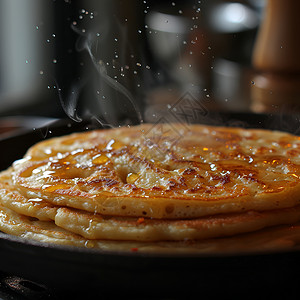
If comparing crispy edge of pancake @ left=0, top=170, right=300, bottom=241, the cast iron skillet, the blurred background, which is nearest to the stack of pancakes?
crispy edge of pancake @ left=0, top=170, right=300, bottom=241

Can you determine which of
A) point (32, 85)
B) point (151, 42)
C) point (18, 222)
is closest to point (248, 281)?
point (18, 222)

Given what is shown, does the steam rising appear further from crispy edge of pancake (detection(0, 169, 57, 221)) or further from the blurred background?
crispy edge of pancake (detection(0, 169, 57, 221))

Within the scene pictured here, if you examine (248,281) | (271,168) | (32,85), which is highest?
(271,168)

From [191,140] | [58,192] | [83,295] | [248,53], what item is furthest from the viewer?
[248,53]

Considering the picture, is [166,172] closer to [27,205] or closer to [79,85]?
[27,205]

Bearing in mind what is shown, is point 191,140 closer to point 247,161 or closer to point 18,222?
point 247,161

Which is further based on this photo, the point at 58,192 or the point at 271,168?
the point at 271,168
